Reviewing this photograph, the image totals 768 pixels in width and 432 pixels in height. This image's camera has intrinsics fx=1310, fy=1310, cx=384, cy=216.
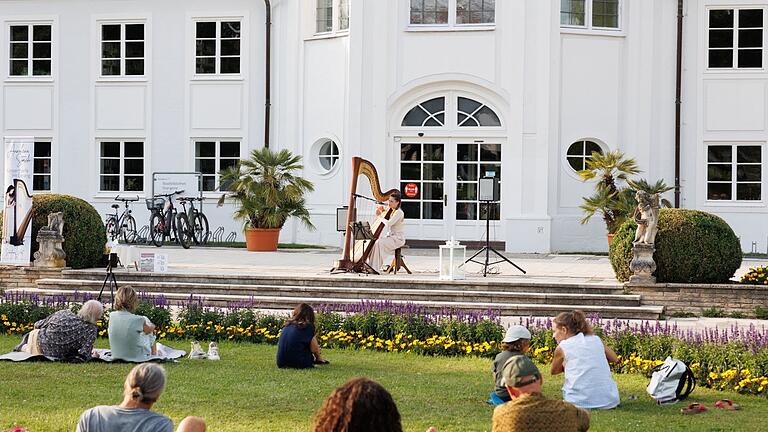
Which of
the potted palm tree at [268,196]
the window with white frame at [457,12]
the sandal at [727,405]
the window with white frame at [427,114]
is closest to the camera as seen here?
the sandal at [727,405]

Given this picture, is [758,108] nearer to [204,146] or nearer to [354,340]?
[204,146]

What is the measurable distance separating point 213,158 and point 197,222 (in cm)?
182

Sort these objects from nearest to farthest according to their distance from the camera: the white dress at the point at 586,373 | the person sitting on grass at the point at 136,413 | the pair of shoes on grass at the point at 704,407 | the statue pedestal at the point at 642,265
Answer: the person sitting on grass at the point at 136,413
the white dress at the point at 586,373
the pair of shoes on grass at the point at 704,407
the statue pedestal at the point at 642,265

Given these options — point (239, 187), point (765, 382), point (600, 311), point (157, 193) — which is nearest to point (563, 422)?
point (765, 382)

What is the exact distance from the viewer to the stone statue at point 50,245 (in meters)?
A: 20.4

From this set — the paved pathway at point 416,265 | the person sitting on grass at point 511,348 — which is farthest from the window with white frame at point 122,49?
the person sitting on grass at point 511,348

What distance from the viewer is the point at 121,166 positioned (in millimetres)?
31984

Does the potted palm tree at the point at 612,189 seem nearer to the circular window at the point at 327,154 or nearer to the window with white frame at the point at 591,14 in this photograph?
the window with white frame at the point at 591,14

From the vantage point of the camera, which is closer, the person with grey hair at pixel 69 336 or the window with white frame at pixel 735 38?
the person with grey hair at pixel 69 336

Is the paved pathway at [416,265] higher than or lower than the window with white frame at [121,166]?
lower

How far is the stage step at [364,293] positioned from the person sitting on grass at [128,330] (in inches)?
228

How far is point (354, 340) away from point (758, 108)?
1672 centimetres

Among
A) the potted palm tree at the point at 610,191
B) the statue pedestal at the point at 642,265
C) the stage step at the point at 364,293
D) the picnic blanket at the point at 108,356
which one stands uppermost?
the potted palm tree at the point at 610,191

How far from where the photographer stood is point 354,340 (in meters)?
14.9
